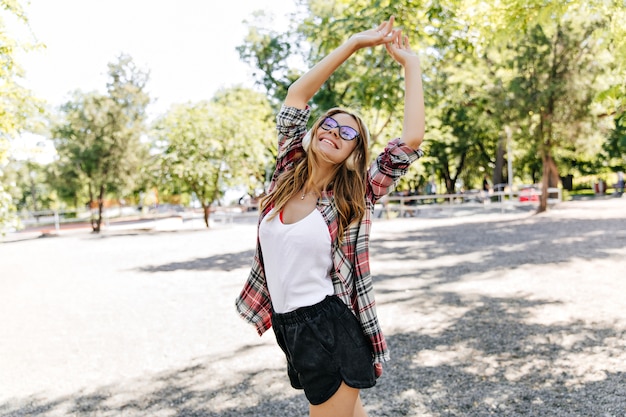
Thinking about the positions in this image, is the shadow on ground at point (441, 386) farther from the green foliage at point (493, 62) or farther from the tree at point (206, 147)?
the tree at point (206, 147)

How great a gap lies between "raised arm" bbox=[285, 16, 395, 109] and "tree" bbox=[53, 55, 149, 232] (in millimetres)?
24658

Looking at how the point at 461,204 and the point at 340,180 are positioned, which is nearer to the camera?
the point at 340,180

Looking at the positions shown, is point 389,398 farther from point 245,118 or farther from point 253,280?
point 245,118

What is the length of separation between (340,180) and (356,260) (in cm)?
33

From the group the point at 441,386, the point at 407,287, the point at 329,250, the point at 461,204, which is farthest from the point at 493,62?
the point at 329,250

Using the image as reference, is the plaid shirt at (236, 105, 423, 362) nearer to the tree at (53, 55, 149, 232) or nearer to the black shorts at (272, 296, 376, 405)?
the black shorts at (272, 296, 376, 405)

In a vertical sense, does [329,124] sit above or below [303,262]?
above

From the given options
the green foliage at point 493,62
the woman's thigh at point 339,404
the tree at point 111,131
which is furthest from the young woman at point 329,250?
the tree at point 111,131

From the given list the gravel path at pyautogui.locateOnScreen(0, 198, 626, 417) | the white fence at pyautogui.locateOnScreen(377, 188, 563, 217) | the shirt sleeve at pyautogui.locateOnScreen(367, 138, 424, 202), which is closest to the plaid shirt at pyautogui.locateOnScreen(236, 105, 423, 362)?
the shirt sleeve at pyautogui.locateOnScreen(367, 138, 424, 202)

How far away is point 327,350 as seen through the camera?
6.75 feet

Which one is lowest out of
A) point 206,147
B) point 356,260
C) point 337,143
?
point 356,260

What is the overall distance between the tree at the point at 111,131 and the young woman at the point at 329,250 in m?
24.8

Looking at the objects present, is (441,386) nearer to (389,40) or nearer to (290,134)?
(290,134)

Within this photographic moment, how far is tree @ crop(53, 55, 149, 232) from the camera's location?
84.6 ft
